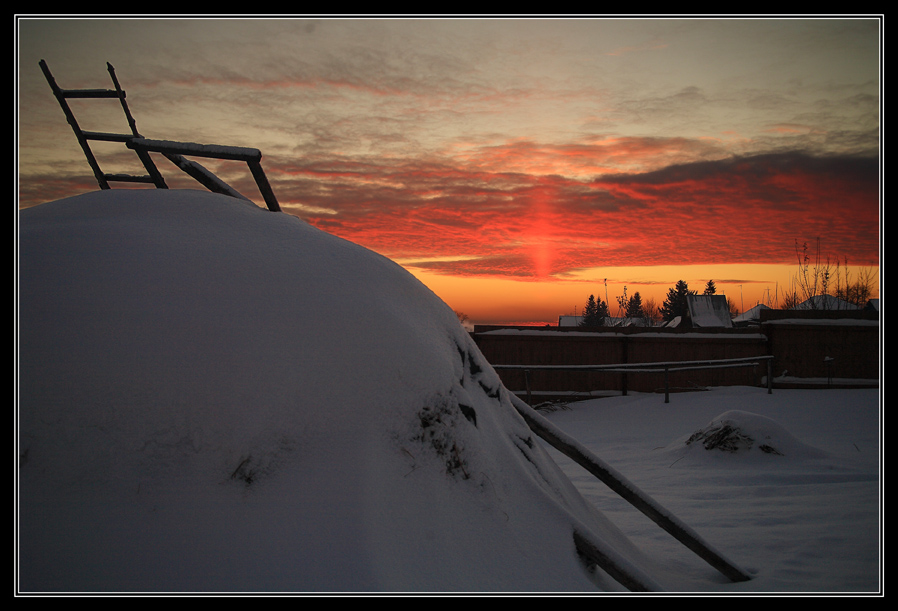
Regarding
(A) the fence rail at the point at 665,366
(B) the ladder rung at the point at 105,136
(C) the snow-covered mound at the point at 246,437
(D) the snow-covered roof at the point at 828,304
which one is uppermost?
(B) the ladder rung at the point at 105,136

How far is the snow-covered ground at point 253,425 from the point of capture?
1892 millimetres

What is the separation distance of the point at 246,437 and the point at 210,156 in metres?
2.04

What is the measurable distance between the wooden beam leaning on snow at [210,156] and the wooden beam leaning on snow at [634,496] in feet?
7.13

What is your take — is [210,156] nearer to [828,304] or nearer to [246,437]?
[246,437]

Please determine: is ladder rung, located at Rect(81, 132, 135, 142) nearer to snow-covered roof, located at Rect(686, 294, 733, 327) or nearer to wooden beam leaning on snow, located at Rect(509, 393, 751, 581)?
wooden beam leaning on snow, located at Rect(509, 393, 751, 581)

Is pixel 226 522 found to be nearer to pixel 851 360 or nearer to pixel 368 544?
pixel 368 544

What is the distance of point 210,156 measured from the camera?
3301 millimetres

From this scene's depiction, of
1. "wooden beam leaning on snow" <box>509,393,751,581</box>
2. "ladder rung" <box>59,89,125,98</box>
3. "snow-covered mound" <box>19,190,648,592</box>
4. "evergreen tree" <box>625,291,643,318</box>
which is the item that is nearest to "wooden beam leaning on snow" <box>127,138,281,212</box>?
"snow-covered mound" <box>19,190,648,592</box>

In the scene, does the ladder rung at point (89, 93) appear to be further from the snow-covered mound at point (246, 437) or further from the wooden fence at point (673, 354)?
the wooden fence at point (673, 354)

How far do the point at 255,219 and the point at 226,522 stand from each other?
1.65 meters

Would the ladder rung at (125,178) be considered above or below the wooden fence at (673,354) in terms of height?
above

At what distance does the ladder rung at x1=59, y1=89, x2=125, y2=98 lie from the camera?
424 cm

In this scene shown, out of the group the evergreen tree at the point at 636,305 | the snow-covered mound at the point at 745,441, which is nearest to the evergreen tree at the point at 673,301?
the evergreen tree at the point at 636,305

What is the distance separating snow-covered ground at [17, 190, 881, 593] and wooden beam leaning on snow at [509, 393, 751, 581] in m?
0.22
